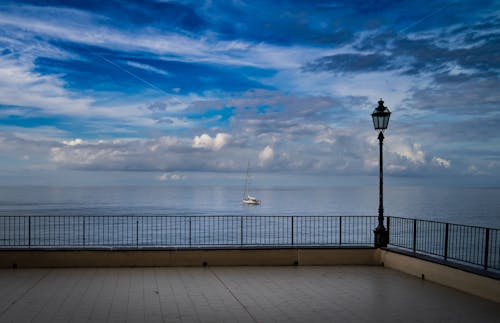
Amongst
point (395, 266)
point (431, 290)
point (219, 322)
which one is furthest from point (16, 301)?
point (395, 266)

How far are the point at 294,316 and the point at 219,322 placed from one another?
1.31 meters

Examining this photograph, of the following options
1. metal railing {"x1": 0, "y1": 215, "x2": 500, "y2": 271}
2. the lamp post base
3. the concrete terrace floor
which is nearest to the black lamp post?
the lamp post base

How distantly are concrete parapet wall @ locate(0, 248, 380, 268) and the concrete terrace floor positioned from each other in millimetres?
354

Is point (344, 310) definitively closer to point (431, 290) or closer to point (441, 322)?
point (441, 322)

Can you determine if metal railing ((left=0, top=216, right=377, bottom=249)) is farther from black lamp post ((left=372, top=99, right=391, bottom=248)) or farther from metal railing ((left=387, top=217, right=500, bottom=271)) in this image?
metal railing ((left=387, top=217, right=500, bottom=271))

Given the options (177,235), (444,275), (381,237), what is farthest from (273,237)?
(444,275)

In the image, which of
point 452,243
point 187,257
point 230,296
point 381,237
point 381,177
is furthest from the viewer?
point 452,243

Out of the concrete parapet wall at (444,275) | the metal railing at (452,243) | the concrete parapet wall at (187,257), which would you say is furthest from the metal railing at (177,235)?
the metal railing at (452,243)

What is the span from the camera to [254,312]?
8.89m

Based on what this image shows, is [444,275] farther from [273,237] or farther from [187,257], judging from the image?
[273,237]

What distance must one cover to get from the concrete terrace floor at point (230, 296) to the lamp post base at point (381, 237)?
3.49ft

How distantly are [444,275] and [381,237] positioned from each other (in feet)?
9.93

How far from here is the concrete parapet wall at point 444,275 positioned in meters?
10.1

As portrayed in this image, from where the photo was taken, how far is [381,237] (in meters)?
14.4
